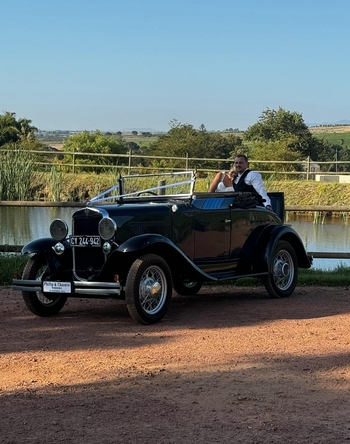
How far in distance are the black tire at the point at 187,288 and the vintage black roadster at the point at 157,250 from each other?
13 millimetres

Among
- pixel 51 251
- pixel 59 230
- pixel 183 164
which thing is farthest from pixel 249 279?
pixel 183 164

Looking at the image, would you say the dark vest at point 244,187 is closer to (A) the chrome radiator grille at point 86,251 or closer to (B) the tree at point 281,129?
(A) the chrome radiator grille at point 86,251

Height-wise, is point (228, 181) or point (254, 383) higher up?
point (228, 181)

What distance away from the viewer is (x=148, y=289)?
773 centimetres

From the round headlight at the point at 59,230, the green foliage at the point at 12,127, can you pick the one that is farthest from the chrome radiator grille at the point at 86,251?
the green foliage at the point at 12,127

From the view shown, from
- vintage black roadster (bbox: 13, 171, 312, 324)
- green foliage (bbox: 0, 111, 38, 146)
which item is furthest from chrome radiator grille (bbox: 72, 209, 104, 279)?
green foliage (bbox: 0, 111, 38, 146)

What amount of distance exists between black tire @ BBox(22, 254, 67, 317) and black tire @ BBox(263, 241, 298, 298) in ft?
8.41

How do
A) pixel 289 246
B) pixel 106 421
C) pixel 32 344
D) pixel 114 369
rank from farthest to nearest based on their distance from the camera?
pixel 289 246, pixel 32 344, pixel 114 369, pixel 106 421

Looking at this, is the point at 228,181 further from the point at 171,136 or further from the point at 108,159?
the point at 171,136

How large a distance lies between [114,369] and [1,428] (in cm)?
146

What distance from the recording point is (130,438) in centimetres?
433

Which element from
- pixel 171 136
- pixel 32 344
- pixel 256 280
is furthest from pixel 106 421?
pixel 171 136

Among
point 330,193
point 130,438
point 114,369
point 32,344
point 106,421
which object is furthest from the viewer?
point 330,193

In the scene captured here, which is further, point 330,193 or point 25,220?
point 330,193
